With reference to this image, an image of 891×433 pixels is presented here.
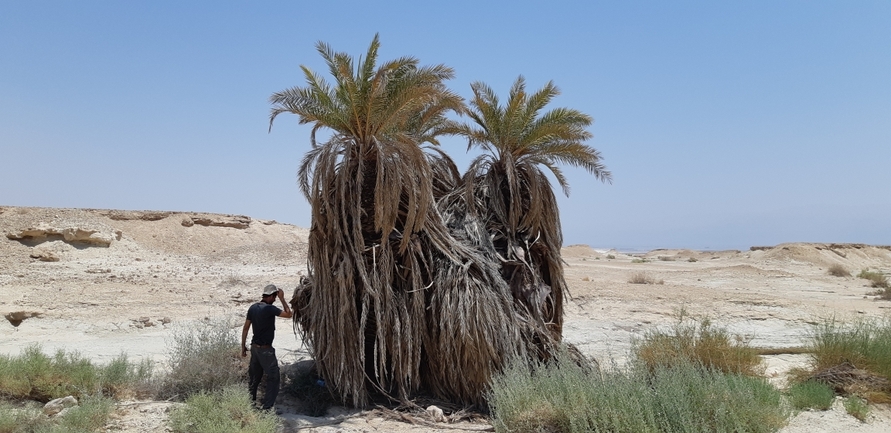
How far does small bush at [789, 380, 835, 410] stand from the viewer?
841 cm

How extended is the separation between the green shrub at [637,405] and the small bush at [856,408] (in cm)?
125

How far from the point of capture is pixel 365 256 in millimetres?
9555

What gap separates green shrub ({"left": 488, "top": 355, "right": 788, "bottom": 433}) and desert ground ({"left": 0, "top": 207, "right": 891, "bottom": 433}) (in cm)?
124

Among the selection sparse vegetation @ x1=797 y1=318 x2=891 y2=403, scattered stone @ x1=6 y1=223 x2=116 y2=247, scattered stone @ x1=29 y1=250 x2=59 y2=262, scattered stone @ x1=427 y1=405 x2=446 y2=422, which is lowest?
scattered stone @ x1=427 y1=405 x2=446 y2=422

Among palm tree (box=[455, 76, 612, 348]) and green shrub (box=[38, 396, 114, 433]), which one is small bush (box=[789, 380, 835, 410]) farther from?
green shrub (box=[38, 396, 114, 433])

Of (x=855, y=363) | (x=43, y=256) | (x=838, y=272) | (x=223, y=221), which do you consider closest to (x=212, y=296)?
A: (x=43, y=256)

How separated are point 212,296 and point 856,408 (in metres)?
17.1

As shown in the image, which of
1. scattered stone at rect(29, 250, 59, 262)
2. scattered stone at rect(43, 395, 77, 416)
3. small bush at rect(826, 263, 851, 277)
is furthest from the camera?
small bush at rect(826, 263, 851, 277)

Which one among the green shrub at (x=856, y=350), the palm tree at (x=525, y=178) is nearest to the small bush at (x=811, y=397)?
the green shrub at (x=856, y=350)

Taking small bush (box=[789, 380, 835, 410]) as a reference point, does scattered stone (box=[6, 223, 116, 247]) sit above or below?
above

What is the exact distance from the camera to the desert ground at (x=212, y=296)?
11289mm

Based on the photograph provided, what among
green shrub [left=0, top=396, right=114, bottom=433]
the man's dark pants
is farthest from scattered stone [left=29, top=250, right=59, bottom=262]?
the man's dark pants

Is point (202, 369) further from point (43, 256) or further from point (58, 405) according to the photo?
point (43, 256)

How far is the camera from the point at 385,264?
9438 millimetres
